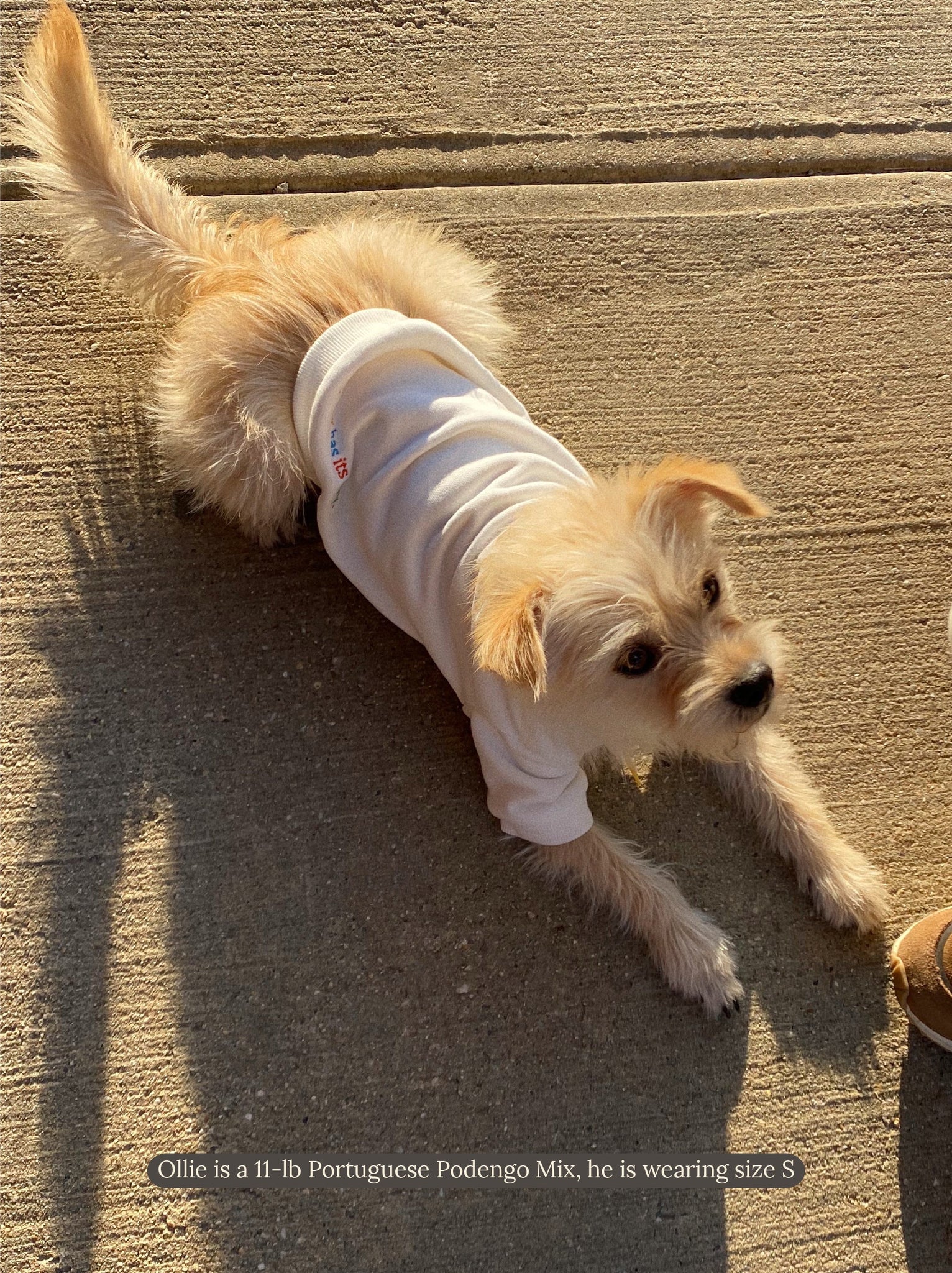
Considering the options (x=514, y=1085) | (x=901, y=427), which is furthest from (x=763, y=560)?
(x=514, y=1085)

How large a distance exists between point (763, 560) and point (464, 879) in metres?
1.58

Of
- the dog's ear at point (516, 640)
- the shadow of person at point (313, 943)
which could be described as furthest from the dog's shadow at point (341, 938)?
the dog's ear at point (516, 640)

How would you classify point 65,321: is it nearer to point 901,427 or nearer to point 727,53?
point 727,53

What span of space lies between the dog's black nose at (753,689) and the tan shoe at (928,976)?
3.44ft

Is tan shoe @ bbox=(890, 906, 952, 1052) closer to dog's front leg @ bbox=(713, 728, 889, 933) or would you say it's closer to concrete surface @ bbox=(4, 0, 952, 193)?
dog's front leg @ bbox=(713, 728, 889, 933)

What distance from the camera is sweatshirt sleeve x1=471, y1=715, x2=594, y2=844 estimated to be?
266 centimetres

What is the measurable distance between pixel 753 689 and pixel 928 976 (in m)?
1.16

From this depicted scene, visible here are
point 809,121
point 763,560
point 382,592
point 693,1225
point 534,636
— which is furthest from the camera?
point 809,121

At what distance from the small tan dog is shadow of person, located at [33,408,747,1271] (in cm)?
22

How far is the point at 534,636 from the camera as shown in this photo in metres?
2.08

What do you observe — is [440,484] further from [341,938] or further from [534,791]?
[341,938]

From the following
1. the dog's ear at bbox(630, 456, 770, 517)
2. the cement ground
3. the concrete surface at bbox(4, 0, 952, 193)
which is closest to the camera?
the dog's ear at bbox(630, 456, 770, 517)

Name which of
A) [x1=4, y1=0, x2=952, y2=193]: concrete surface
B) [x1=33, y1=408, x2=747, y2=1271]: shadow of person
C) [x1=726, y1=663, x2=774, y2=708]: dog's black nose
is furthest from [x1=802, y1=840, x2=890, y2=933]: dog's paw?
[x1=4, y1=0, x2=952, y2=193]: concrete surface

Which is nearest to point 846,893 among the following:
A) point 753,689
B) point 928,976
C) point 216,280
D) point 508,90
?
point 928,976
